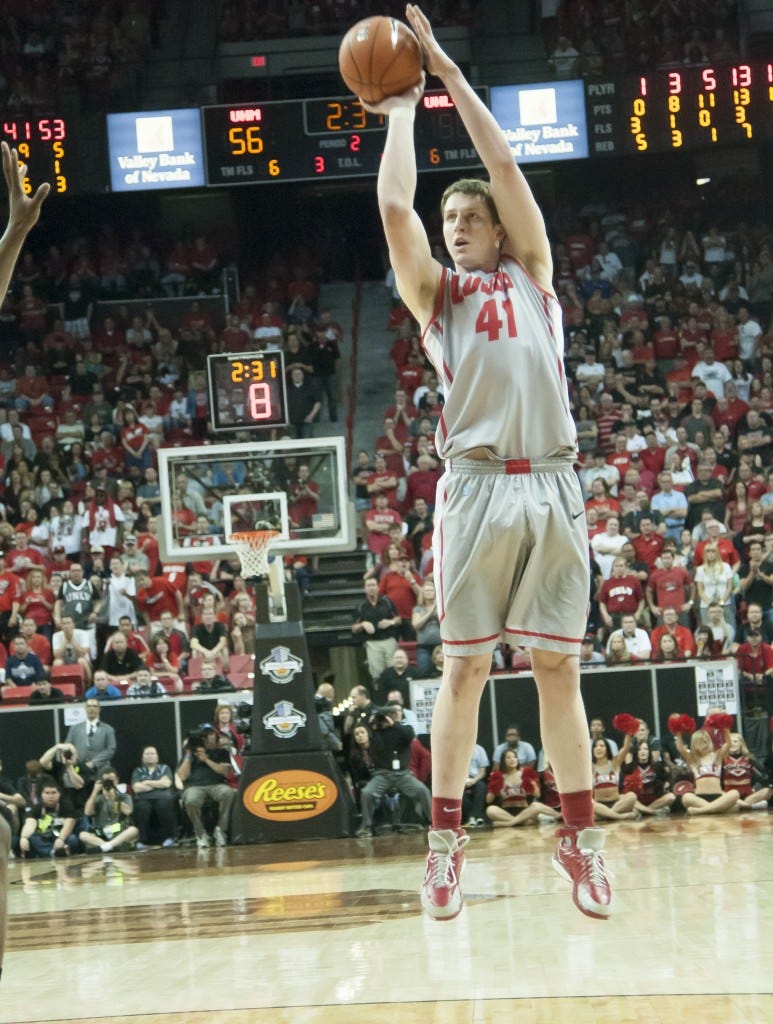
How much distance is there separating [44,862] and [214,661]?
287 cm

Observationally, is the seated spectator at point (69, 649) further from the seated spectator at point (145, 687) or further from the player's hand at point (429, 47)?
the player's hand at point (429, 47)

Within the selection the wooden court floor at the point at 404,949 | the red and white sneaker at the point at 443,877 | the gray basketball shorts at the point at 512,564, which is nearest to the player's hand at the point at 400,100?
the gray basketball shorts at the point at 512,564

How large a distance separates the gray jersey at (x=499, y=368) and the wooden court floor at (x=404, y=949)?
1.70m

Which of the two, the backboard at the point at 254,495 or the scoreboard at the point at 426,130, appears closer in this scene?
the backboard at the point at 254,495

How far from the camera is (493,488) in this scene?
490 centimetres

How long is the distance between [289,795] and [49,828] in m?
2.30

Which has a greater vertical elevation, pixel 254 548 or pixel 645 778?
pixel 254 548

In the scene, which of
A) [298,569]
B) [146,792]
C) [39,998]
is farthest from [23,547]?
[39,998]

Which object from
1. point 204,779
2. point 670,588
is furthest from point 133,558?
point 670,588

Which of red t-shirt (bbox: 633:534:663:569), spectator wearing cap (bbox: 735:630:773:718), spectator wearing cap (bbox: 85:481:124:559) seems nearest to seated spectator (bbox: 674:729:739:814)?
spectator wearing cap (bbox: 735:630:773:718)

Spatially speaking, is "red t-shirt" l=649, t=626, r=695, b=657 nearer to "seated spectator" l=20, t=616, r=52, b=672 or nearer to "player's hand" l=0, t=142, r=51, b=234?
"seated spectator" l=20, t=616, r=52, b=672

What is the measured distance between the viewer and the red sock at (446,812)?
502 cm

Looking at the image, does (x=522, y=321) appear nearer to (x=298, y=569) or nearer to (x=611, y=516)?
(x=611, y=516)

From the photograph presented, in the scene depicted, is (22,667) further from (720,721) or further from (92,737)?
(720,721)
